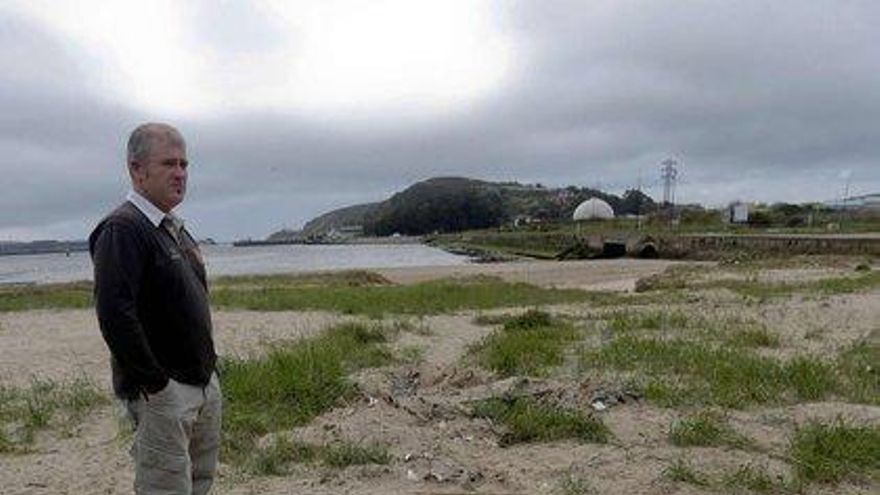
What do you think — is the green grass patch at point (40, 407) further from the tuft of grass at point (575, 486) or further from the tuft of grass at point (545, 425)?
the tuft of grass at point (575, 486)

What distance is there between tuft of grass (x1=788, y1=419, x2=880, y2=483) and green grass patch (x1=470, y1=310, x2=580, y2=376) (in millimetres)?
3332

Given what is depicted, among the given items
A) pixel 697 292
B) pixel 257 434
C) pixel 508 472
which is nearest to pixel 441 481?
pixel 508 472

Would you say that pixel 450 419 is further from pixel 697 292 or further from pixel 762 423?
pixel 697 292

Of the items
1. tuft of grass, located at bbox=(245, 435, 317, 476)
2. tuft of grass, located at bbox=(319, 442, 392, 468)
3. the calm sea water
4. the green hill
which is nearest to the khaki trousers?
tuft of grass, located at bbox=(245, 435, 317, 476)

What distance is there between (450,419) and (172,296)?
149 inches

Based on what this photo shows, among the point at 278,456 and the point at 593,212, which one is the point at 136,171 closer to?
the point at 278,456

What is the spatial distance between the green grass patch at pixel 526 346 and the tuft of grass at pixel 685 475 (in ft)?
11.2

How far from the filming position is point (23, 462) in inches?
241

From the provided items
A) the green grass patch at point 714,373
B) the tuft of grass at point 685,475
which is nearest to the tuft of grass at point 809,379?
the green grass patch at point 714,373

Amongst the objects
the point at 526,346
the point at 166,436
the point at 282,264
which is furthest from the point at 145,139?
the point at 282,264

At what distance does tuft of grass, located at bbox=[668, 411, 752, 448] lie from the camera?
605 cm

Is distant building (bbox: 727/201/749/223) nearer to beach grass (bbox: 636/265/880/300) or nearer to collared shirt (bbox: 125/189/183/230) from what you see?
beach grass (bbox: 636/265/880/300)

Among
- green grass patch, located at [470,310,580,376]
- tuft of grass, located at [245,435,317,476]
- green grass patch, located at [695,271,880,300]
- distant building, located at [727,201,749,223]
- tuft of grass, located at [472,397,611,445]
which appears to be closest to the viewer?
tuft of grass, located at [245,435,317,476]

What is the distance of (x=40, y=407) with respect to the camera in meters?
7.75
